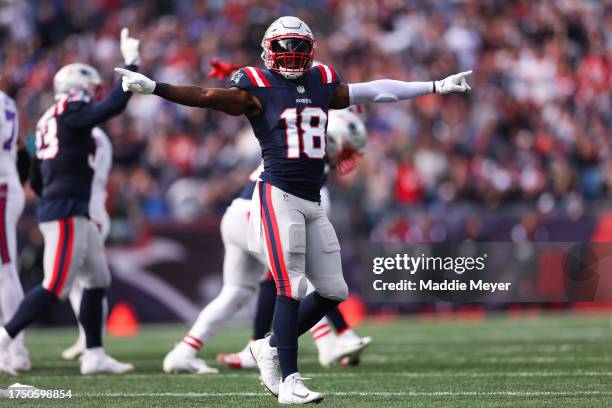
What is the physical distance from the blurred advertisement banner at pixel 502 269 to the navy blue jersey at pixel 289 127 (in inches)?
170

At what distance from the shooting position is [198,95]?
218 inches

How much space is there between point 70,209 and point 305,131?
2.34 meters

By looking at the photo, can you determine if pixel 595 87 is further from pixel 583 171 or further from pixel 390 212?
pixel 390 212

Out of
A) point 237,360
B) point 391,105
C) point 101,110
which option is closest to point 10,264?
point 101,110

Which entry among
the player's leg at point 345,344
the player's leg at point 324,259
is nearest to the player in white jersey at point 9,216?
the player's leg at point 345,344

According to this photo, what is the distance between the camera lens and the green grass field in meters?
5.71

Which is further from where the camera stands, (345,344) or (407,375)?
(345,344)


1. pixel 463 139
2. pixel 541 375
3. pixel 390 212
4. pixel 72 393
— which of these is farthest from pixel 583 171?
pixel 72 393

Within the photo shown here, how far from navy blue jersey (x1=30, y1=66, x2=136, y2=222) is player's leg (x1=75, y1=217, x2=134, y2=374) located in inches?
5.5

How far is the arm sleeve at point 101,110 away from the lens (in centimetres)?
696

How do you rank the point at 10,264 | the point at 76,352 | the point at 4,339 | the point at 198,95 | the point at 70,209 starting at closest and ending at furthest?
1. the point at 198,95
2. the point at 4,339
3. the point at 70,209
4. the point at 10,264
5. the point at 76,352

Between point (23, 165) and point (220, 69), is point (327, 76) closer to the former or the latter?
point (220, 69)

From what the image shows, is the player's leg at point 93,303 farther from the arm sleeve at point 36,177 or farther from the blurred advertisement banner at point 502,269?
the blurred advertisement banner at point 502,269

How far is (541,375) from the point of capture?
6.75m
